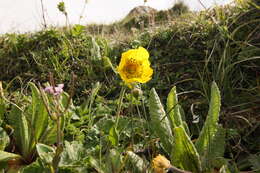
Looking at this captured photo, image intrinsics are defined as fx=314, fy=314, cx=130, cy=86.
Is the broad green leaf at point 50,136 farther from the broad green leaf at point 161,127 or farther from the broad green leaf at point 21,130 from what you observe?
the broad green leaf at point 161,127

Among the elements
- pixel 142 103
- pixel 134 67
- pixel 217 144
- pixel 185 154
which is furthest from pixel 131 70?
pixel 142 103

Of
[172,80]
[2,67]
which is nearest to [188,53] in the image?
[172,80]

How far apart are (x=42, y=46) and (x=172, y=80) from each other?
1610 millimetres

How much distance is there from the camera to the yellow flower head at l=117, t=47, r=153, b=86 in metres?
1.50

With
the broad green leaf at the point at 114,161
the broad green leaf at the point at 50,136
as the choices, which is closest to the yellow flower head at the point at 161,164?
the broad green leaf at the point at 114,161

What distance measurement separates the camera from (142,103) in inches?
86.0

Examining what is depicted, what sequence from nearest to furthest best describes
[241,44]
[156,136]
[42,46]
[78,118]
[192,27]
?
Result: 1. [156,136]
2. [78,118]
3. [241,44]
4. [192,27]
5. [42,46]

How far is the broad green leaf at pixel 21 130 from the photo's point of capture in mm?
1736

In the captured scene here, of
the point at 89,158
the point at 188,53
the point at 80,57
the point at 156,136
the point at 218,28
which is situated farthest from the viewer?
the point at 80,57

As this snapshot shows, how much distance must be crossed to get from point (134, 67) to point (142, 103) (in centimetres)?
70

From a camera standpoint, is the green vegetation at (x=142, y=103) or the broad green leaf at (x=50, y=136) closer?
the green vegetation at (x=142, y=103)

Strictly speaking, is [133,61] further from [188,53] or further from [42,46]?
[42,46]

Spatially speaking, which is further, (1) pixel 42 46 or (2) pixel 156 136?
(1) pixel 42 46

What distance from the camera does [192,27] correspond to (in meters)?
2.89
